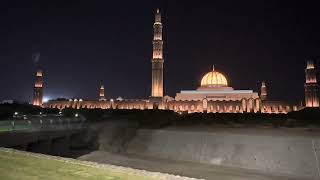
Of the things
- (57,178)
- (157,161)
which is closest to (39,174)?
(57,178)

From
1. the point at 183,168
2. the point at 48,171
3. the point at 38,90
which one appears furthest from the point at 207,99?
the point at 48,171

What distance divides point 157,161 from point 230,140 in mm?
5399

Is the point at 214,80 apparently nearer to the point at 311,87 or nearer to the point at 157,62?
the point at 157,62

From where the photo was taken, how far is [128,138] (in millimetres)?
32125

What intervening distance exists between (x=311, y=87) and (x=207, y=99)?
27587mm

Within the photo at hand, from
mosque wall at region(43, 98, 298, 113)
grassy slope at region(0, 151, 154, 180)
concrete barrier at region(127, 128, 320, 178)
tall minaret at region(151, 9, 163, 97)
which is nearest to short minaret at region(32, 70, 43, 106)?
mosque wall at region(43, 98, 298, 113)

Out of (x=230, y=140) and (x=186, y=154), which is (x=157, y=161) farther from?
(x=230, y=140)

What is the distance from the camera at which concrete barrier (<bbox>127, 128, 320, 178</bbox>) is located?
2114cm

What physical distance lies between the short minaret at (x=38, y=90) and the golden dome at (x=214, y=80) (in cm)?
4644

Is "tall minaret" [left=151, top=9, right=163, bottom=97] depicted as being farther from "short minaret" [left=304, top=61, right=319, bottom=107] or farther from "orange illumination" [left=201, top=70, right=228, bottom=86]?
"short minaret" [left=304, top=61, right=319, bottom=107]

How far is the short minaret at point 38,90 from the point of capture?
339 ft

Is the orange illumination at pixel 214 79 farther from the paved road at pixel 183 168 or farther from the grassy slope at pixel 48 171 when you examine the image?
the grassy slope at pixel 48 171

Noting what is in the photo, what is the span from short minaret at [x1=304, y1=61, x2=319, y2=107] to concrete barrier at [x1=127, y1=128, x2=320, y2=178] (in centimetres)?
6881

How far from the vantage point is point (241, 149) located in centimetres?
2434
